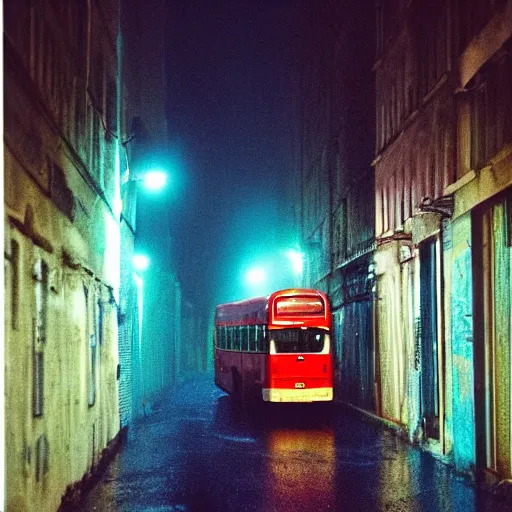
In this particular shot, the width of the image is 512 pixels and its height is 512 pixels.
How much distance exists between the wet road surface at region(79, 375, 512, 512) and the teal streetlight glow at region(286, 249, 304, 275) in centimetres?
1904

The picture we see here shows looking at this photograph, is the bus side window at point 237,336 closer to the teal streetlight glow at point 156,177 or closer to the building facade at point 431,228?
the building facade at point 431,228

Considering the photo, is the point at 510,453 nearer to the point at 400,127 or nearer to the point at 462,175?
the point at 462,175

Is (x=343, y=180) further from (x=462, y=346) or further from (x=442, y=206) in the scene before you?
(x=462, y=346)

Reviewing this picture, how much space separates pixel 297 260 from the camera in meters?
39.8

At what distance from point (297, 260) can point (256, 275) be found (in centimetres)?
1019

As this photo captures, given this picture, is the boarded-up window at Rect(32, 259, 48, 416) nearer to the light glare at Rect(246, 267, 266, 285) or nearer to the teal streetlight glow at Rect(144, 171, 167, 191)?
the teal streetlight glow at Rect(144, 171, 167, 191)

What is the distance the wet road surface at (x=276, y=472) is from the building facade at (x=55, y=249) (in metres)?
0.99

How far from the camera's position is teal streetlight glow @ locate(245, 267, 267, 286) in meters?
48.8

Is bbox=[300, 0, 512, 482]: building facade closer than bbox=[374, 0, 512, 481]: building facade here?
No

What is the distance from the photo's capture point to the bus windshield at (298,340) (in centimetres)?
2044


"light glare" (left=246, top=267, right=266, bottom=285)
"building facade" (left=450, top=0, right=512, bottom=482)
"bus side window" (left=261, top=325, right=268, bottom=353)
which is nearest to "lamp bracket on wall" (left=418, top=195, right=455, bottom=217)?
"building facade" (left=450, top=0, right=512, bottom=482)

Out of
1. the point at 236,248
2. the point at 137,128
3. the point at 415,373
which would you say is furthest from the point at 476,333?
the point at 236,248

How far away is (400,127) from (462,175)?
517 centimetres

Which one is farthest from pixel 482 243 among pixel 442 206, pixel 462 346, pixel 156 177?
pixel 156 177
